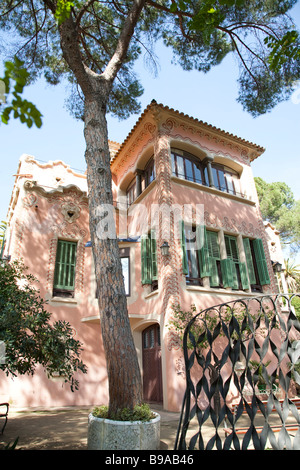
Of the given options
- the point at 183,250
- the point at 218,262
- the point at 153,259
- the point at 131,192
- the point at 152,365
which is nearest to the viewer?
the point at 183,250

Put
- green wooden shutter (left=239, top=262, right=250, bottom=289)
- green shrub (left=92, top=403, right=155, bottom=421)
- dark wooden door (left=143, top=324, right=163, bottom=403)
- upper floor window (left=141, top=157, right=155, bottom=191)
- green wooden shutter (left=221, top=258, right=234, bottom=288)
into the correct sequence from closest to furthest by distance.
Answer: green shrub (left=92, top=403, right=155, bottom=421) → dark wooden door (left=143, top=324, right=163, bottom=403) → green wooden shutter (left=221, top=258, right=234, bottom=288) → green wooden shutter (left=239, top=262, right=250, bottom=289) → upper floor window (left=141, top=157, right=155, bottom=191)

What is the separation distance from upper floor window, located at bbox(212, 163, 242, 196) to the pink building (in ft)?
0.18

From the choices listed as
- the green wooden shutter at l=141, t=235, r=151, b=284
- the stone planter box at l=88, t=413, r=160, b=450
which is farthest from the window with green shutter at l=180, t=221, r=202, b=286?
the stone planter box at l=88, t=413, r=160, b=450

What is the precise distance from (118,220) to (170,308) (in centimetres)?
519

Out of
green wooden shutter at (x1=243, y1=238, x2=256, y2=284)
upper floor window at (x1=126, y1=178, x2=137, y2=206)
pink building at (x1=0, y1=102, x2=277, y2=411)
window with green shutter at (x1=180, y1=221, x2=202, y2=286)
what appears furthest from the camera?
upper floor window at (x1=126, y1=178, x2=137, y2=206)

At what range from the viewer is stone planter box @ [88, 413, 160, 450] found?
3770mm

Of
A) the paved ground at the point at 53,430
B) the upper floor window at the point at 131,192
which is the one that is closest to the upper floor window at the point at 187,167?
the upper floor window at the point at 131,192

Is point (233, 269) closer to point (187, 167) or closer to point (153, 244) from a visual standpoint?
point (153, 244)

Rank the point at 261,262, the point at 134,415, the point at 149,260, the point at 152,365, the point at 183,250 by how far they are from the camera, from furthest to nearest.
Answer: the point at 261,262
the point at 149,260
the point at 152,365
the point at 183,250
the point at 134,415

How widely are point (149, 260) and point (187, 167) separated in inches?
155

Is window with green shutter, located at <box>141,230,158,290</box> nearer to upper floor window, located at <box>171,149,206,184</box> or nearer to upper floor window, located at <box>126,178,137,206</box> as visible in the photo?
upper floor window, located at <box>171,149,206,184</box>

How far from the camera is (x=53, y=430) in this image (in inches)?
222

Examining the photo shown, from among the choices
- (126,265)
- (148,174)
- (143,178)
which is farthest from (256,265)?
(143,178)
